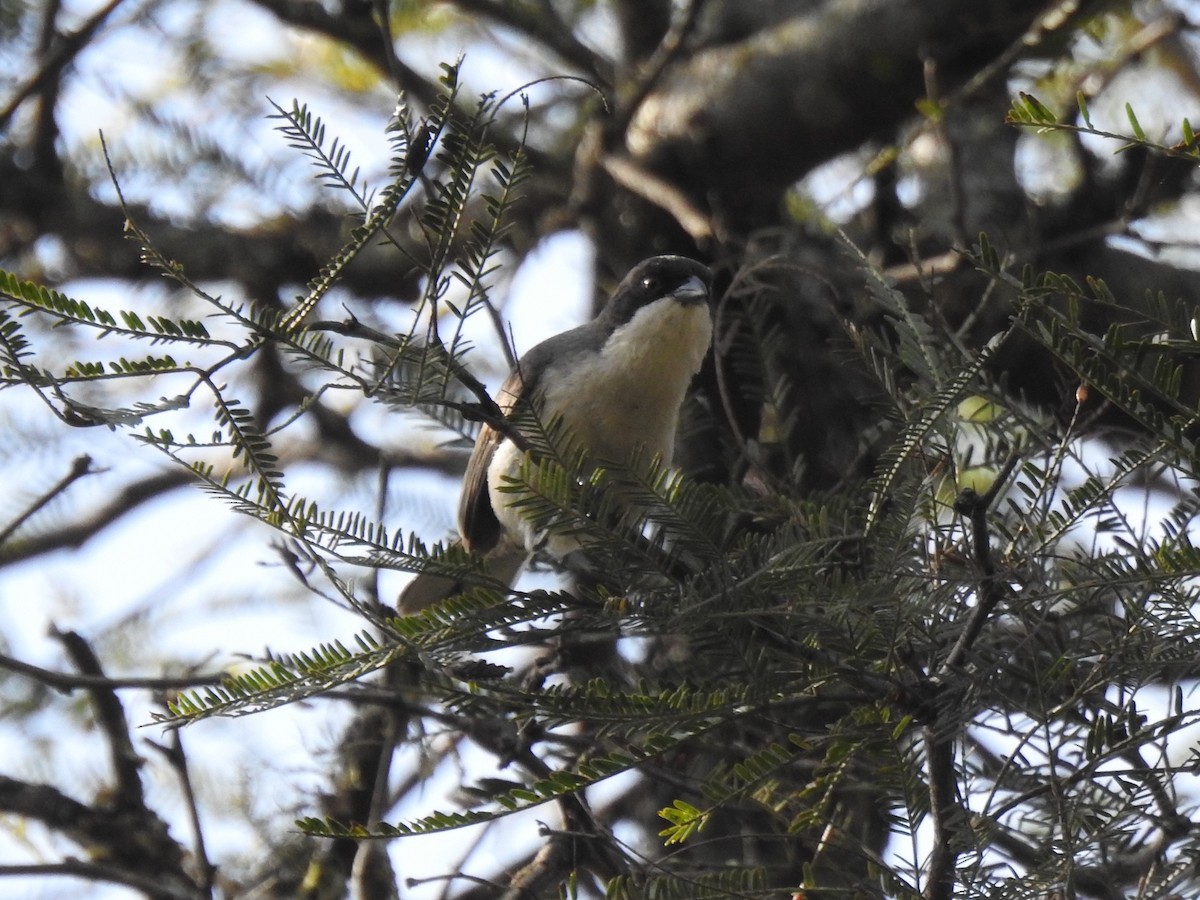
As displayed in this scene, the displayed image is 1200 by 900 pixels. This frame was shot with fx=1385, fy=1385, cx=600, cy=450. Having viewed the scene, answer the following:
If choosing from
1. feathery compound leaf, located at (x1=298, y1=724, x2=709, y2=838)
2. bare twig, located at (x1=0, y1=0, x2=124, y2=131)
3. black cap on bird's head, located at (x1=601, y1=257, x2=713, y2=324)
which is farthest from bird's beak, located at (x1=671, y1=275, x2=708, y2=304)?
bare twig, located at (x1=0, y1=0, x2=124, y2=131)

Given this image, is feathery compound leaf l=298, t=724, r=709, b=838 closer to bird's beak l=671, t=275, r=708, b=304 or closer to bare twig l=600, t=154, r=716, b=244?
bird's beak l=671, t=275, r=708, b=304

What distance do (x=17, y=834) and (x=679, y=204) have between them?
3.62m

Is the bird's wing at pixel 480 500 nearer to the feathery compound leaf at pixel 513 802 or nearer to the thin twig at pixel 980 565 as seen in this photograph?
the feathery compound leaf at pixel 513 802

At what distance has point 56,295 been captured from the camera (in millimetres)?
2361

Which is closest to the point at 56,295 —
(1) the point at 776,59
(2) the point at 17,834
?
(2) the point at 17,834

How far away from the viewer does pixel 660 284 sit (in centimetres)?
511

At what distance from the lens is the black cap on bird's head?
5.00 metres

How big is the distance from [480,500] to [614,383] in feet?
2.54

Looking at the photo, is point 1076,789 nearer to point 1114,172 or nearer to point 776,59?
point 1114,172

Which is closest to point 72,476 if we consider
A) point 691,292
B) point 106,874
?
point 106,874

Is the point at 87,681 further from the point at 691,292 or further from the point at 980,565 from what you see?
the point at 980,565

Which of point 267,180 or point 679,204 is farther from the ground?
point 267,180

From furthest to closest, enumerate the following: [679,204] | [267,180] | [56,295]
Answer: [267,180] < [679,204] < [56,295]

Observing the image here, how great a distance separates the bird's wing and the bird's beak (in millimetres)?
662
